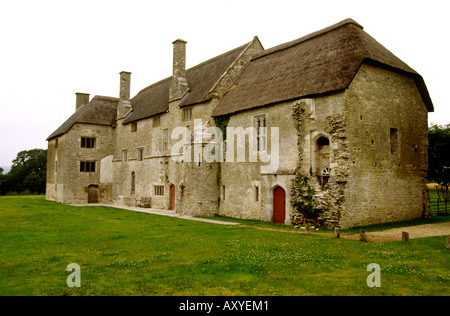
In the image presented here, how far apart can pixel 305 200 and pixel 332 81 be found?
6.32m

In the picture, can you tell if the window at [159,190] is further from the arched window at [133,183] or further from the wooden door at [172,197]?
the arched window at [133,183]

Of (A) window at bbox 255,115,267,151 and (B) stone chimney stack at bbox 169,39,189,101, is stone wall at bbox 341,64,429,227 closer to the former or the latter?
(A) window at bbox 255,115,267,151

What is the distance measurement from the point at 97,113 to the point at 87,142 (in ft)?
12.1

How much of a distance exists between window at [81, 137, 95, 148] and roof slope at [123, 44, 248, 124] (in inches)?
187

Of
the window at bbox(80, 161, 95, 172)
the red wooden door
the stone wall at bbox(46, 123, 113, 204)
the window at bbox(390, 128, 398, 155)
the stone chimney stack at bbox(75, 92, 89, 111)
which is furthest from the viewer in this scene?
the stone chimney stack at bbox(75, 92, 89, 111)

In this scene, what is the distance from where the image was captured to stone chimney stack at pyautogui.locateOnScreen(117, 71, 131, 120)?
40688 millimetres

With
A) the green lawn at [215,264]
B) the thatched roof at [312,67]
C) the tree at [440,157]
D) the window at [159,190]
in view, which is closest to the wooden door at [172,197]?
the window at [159,190]

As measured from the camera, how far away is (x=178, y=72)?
31.5 meters

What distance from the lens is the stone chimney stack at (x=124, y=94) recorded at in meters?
40.7

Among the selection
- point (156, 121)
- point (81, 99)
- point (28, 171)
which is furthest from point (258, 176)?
point (28, 171)

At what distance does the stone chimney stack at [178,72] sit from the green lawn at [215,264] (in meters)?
17.3

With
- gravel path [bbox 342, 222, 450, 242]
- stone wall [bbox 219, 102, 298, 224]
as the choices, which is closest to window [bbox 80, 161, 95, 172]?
stone wall [bbox 219, 102, 298, 224]

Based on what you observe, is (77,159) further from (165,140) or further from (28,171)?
(28,171)
